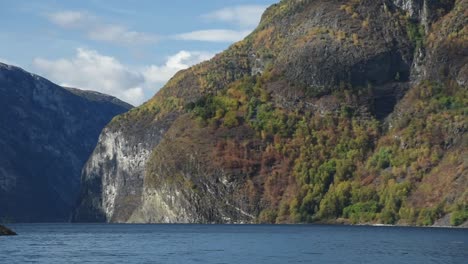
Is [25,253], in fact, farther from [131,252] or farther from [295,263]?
[295,263]

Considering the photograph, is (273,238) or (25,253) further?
(273,238)

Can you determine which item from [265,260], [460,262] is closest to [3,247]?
Result: [265,260]

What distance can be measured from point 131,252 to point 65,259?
55.0 feet

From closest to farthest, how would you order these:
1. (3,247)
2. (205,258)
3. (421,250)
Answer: (205,258), (421,250), (3,247)

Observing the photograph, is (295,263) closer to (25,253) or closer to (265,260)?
(265,260)

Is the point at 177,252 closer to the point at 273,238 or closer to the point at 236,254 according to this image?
the point at 236,254

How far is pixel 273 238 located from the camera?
19588 cm

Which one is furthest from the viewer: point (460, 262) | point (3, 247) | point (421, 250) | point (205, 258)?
point (3, 247)

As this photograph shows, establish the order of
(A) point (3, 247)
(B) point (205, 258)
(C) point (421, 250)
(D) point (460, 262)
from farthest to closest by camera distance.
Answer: (A) point (3, 247) < (C) point (421, 250) < (B) point (205, 258) < (D) point (460, 262)

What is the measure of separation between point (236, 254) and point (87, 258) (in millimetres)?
22664

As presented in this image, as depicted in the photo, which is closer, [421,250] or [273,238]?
[421,250]

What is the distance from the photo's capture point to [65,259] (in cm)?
14300

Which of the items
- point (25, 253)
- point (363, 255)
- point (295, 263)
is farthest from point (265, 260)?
point (25, 253)

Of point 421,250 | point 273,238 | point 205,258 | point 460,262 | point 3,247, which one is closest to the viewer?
point 460,262
